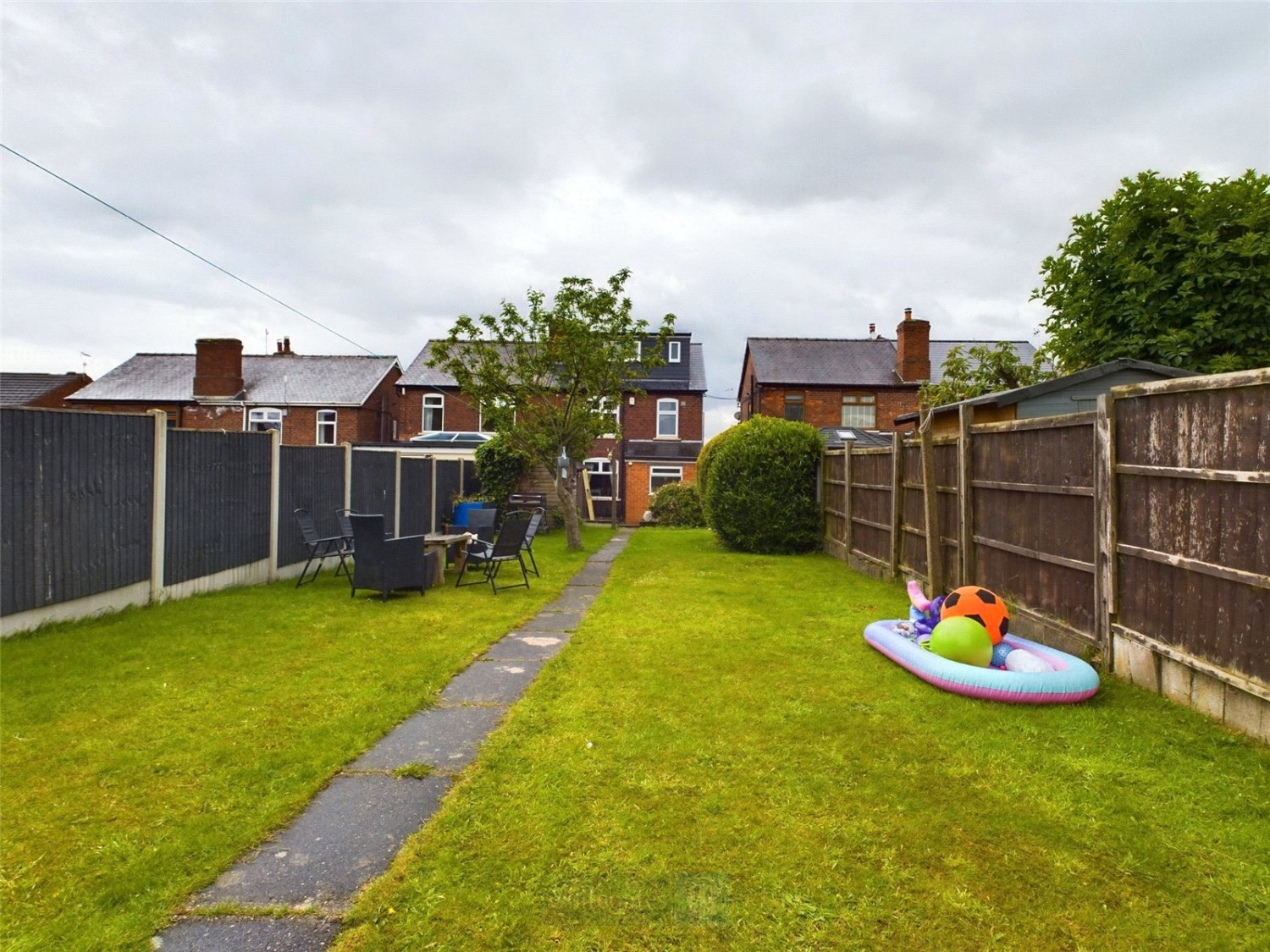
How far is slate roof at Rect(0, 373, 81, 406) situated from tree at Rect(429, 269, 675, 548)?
30.3 meters

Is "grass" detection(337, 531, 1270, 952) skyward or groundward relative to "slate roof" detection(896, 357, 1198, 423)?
groundward

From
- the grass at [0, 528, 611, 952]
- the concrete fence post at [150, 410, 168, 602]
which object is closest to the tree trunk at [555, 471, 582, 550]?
→ the grass at [0, 528, 611, 952]

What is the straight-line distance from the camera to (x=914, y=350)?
30.4 metres

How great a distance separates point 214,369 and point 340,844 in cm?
3319

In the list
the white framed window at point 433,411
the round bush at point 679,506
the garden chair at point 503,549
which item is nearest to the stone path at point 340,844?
the garden chair at point 503,549

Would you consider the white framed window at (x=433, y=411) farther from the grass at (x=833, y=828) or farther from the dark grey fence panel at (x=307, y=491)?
the grass at (x=833, y=828)

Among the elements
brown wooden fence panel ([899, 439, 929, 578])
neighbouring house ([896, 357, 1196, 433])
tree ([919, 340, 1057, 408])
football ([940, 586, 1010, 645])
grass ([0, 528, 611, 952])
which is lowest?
grass ([0, 528, 611, 952])

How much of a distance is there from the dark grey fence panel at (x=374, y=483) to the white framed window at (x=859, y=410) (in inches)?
903

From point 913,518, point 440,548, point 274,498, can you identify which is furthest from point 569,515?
point 913,518

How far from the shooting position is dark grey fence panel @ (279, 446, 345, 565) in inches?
407

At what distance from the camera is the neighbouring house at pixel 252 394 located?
30.0 m

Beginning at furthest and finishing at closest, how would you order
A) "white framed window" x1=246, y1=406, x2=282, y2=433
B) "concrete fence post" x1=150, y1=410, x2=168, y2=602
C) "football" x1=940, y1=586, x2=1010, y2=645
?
1. "white framed window" x1=246, y1=406, x2=282, y2=433
2. "concrete fence post" x1=150, y1=410, x2=168, y2=602
3. "football" x1=940, y1=586, x2=1010, y2=645

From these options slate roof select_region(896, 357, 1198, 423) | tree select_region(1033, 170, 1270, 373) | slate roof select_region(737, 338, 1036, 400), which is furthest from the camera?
slate roof select_region(737, 338, 1036, 400)

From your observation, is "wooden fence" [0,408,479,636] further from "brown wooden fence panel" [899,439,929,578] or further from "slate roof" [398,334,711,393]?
"slate roof" [398,334,711,393]
